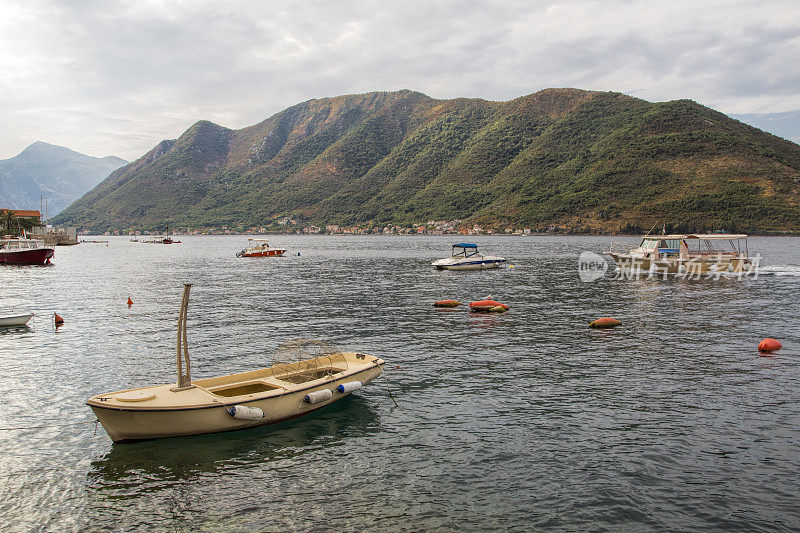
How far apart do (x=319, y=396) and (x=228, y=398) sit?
299 cm

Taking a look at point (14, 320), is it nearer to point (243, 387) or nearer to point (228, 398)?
point (243, 387)

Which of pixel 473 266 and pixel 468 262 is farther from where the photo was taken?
pixel 473 266

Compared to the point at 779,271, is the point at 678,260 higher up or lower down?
higher up

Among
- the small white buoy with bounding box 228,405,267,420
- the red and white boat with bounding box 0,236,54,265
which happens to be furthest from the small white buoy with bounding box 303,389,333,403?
the red and white boat with bounding box 0,236,54,265

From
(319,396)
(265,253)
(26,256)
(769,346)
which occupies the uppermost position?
(265,253)

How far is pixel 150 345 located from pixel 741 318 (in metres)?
38.9

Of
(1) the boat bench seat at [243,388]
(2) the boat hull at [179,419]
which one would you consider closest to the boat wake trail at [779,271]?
(1) the boat bench seat at [243,388]

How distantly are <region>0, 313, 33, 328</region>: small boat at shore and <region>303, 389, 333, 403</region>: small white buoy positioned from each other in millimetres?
27451

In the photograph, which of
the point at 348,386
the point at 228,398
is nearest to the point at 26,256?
the point at 228,398

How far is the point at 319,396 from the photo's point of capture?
16188 mm

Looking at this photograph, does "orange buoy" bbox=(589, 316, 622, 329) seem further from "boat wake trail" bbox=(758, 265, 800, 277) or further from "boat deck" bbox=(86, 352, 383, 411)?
"boat wake trail" bbox=(758, 265, 800, 277)

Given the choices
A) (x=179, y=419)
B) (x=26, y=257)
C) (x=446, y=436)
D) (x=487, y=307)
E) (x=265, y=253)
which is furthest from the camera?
(x=265, y=253)

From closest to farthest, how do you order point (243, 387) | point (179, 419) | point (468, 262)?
1. point (179, 419)
2. point (243, 387)
3. point (468, 262)

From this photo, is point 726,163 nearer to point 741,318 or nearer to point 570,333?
point 741,318
